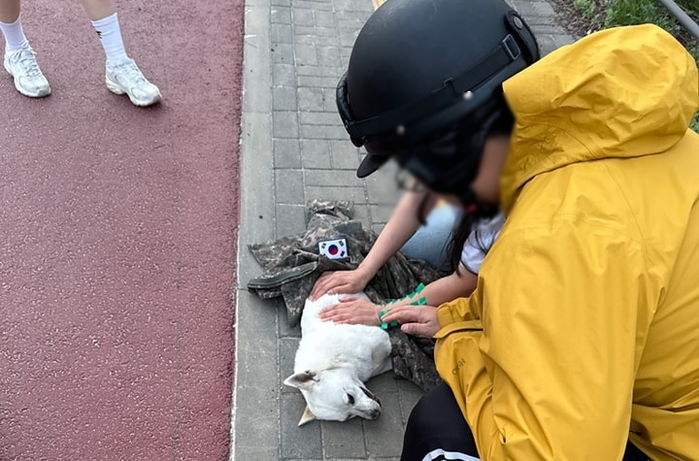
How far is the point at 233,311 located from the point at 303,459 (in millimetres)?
812

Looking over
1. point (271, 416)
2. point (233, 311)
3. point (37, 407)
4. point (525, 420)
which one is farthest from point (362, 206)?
point (525, 420)

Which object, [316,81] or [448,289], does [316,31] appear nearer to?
[316,81]

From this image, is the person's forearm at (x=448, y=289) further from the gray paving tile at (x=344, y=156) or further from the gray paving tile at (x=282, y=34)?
the gray paving tile at (x=282, y=34)

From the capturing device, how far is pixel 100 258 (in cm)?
313

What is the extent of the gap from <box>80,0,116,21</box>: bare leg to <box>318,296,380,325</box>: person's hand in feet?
7.48

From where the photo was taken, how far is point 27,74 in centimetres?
380

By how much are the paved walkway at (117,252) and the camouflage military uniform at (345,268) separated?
0.24 m

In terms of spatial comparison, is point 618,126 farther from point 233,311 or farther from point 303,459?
point 233,311

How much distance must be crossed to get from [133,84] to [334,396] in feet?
7.80

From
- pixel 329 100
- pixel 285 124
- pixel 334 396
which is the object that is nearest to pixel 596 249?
pixel 334 396

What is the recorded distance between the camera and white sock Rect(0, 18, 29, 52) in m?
3.75

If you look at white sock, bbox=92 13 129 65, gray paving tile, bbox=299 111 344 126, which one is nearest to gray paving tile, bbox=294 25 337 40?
gray paving tile, bbox=299 111 344 126

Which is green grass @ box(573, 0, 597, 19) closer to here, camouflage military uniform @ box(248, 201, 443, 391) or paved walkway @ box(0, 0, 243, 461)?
paved walkway @ box(0, 0, 243, 461)

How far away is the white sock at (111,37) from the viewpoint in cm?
372
